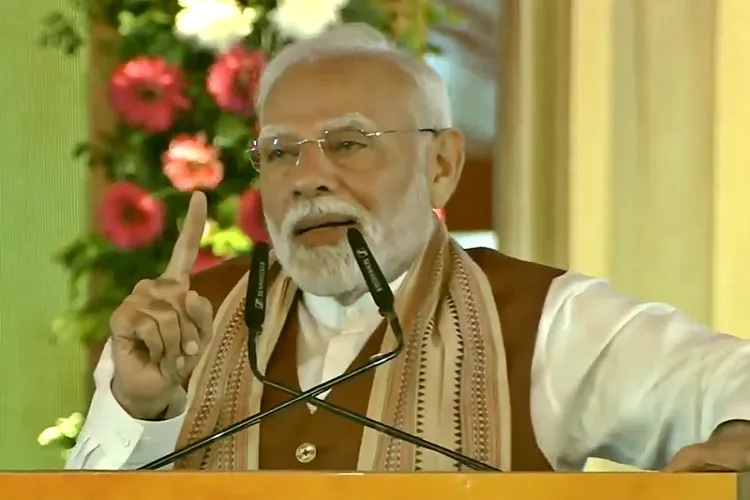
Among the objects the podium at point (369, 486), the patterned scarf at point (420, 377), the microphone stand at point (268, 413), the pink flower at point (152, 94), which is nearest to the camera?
the podium at point (369, 486)

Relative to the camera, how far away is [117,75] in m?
1.26

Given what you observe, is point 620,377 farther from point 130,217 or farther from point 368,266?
point 130,217

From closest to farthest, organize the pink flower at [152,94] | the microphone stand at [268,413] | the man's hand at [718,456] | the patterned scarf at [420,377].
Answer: the man's hand at [718,456] → the microphone stand at [268,413] → the patterned scarf at [420,377] → the pink flower at [152,94]

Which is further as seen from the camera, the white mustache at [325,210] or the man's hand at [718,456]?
the white mustache at [325,210]

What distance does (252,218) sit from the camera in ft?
3.75

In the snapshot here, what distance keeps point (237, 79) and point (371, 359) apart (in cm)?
38

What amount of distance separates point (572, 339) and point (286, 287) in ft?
0.96

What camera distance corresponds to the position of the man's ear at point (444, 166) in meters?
1.10

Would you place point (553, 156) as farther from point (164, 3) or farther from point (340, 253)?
point (164, 3)

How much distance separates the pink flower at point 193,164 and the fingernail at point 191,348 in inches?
10.4

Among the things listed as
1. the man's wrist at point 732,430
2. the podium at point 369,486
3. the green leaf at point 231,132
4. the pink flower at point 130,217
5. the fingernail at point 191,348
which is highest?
the green leaf at point 231,132

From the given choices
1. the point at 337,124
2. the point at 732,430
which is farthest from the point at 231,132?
the point at 732,430

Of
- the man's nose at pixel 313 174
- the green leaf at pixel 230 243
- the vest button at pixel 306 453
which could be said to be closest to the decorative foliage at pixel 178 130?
the green leaf at pixel 230 243

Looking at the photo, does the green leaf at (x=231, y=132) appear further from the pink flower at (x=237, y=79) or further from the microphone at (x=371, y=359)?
the microphone at (x=371, y=359)
